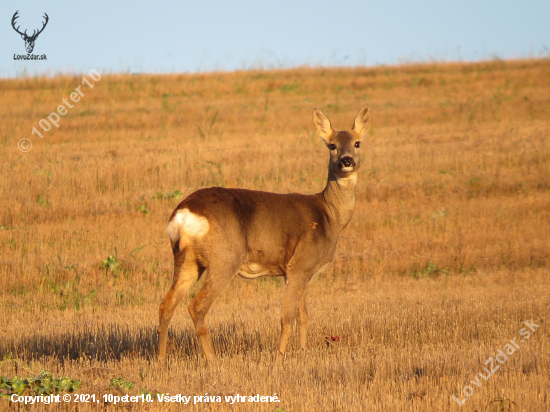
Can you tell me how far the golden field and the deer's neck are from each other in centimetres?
144

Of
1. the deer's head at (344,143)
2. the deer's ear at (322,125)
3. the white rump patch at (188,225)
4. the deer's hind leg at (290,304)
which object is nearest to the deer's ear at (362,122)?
the deer's head at (344,143)

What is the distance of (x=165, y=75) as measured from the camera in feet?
96.2

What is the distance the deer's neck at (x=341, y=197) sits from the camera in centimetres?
820

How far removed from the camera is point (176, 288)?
6.96 metres

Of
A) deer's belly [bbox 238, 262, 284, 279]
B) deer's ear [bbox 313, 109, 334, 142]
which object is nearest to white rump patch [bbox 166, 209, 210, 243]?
deer's belly [bbox 238, 262, 284, 279]

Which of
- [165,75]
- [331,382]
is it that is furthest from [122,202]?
[165,75]

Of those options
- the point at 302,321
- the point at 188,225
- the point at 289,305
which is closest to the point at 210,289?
the point at 188,225

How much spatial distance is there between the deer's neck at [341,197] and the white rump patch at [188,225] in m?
1.90

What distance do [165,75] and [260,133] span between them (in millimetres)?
9760

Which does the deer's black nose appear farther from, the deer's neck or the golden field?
the golden field

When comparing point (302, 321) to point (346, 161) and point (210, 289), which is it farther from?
point (346, 161)

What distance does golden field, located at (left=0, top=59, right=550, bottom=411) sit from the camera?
253 inches

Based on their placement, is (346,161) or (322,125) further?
(322,125)

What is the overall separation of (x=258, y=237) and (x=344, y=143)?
176 centimetres
